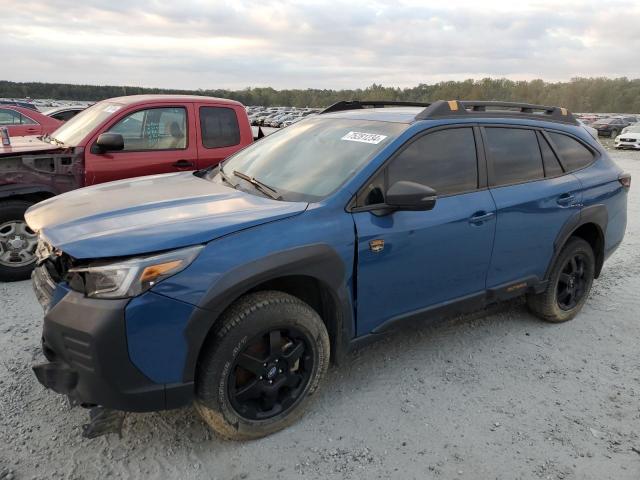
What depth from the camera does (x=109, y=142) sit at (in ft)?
16.4

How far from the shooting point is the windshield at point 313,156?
2.97m

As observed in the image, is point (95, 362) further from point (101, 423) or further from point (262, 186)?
point (262, 186)

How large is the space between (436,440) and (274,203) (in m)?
1.58

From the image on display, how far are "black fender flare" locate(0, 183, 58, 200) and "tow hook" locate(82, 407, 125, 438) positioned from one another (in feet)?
10.2

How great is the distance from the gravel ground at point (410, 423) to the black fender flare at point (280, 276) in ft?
1.67

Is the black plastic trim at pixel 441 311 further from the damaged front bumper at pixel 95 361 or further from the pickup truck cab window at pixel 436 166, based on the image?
the damaged front bumper at pixel 95 361

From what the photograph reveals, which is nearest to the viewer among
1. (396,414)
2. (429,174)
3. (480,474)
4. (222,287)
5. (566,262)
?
(222,287)

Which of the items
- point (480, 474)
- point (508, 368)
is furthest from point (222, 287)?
point (508, 368)

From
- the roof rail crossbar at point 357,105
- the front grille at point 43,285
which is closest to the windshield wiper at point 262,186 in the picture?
the roof rail crossbar at point 357,105

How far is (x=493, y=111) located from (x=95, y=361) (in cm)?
315

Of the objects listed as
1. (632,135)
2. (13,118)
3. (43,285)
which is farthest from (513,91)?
(43,285)

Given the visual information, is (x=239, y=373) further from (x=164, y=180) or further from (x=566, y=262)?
(x=566, y=262)

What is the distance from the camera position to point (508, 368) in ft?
11.7

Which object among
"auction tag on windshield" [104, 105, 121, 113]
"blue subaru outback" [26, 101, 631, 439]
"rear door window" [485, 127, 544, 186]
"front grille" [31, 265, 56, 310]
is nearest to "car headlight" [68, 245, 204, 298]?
"blue subaru outback" [26, 101, 631, 439]
